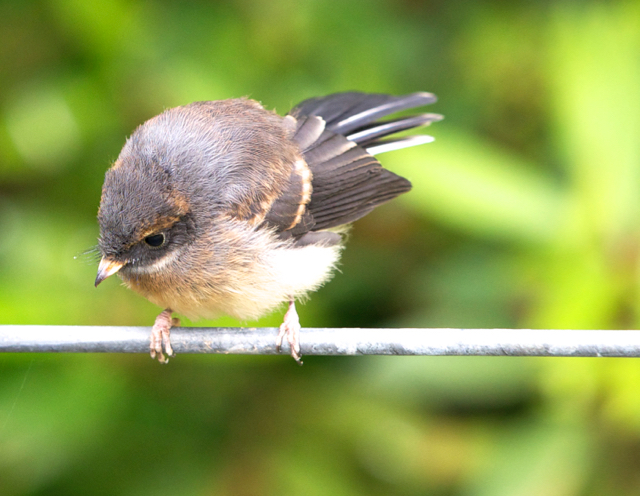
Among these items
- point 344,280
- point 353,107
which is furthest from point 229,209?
point 344,280

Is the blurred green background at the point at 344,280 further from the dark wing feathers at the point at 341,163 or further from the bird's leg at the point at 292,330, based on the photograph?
the bird's leg at the point at 292,330

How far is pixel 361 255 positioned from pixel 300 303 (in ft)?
2.41

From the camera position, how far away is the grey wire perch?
170 cm

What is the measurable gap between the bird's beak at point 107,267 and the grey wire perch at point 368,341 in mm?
546

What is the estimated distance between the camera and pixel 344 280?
12.6ft

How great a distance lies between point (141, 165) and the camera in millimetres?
2572

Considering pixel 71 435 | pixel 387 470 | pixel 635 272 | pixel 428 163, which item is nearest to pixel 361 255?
pixel 428 163

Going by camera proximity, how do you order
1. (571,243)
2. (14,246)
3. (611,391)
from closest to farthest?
(611,391)
(571,243)
(14,246)

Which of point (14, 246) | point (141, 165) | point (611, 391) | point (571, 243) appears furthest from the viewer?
point (14, 246)

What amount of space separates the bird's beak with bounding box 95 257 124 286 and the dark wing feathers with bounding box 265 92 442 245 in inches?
25.3

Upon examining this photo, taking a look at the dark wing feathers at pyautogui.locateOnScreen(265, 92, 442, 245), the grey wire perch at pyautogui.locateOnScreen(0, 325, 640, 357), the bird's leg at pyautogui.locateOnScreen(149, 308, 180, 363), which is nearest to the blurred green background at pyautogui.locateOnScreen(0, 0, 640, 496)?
the dark wing feathers at pyautogui.locateOnScreen(265, 92, 442, 245)

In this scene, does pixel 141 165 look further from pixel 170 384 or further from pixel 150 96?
pixel 150 96

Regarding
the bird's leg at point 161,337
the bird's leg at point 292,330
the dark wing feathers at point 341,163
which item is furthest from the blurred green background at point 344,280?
the bird's leg at point 161,337

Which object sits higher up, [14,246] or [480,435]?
[14,246]
